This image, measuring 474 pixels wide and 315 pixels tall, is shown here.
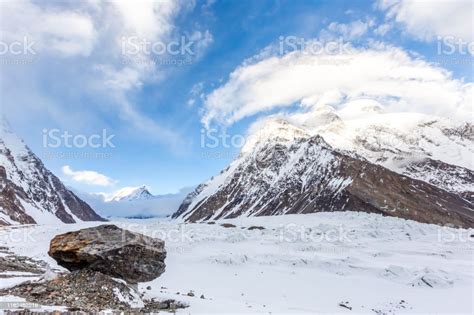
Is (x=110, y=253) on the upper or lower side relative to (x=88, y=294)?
upper

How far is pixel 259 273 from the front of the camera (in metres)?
32.3

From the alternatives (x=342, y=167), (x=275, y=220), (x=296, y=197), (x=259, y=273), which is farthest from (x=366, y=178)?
(x=259, y=273)

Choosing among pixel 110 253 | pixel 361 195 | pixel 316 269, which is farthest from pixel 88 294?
pixel 361 195

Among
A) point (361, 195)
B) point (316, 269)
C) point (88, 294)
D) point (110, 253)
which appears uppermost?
point (361, 195)

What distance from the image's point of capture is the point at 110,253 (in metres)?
18.0

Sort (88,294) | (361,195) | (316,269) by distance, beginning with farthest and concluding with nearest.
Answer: (361,195) < (316,269) < (88,294)

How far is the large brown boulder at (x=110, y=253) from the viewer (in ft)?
58.4

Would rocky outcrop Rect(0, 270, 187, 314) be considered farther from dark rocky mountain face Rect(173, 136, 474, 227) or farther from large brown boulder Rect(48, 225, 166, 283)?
dark rocky mountain face Rect(173, 136, 474, 227)

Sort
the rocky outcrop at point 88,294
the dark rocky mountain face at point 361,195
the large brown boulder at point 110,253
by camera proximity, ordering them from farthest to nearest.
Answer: the dark rocky mountain face at point 361,195 < the large brown boulder at point 110,253 < the rocky outcrop at point 88,294

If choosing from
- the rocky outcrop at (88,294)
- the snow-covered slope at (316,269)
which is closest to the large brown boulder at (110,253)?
the rocky outcrop at (88,294)

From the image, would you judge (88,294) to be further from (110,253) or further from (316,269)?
(316,269)

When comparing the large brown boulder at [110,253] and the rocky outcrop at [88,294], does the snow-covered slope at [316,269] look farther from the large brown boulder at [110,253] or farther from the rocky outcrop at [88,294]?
the large brown boulder at [110,253]

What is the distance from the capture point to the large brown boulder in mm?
17797

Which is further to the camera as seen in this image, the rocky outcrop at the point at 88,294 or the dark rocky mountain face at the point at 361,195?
the dark rocky mountain face at the point at 361,195
